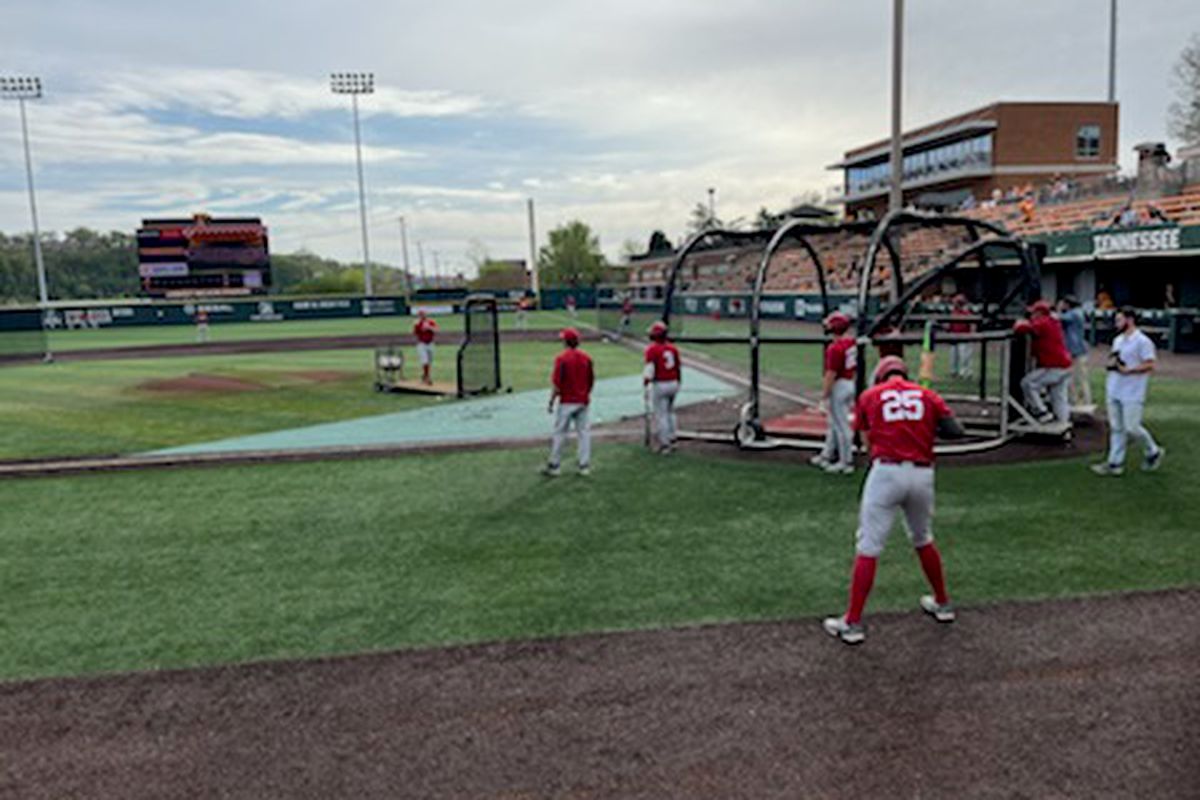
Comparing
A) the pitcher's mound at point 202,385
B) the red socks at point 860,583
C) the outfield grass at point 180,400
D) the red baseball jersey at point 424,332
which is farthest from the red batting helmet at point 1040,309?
the pitcher's mound at point 202,385

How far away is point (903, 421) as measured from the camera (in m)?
6.07

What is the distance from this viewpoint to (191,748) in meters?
5.09

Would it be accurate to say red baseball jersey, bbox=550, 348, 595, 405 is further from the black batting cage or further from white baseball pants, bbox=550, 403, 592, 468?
the black batting cage

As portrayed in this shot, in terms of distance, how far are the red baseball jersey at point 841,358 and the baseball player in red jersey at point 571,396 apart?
3.01 meters

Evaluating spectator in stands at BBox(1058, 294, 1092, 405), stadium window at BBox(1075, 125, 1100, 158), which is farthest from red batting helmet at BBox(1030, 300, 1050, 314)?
stadium window at BBox(1075, 125, 1100, 158)

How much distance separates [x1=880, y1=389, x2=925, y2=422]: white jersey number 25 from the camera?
607 centimetres

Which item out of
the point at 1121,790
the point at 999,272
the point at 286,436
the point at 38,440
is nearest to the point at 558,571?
the point at 1121,790

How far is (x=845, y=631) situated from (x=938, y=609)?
0.83 m

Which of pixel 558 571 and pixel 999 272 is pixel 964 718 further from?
pixel 999 272

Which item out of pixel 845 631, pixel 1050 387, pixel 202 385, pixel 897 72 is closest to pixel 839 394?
pixel 1050 387

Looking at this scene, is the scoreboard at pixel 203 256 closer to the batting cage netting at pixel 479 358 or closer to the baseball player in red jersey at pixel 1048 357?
the batting cage netting at pixel 479 358

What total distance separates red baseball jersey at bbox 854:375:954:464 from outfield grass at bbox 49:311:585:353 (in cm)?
3746

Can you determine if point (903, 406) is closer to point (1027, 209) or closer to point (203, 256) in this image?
point (1027, 209)

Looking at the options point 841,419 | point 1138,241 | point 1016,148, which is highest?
point 1016,148
